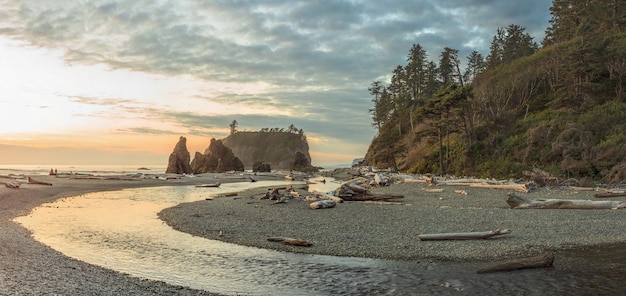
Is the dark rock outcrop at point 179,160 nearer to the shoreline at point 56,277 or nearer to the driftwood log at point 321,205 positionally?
the driftwood log at point 321,205

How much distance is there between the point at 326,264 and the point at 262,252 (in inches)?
100

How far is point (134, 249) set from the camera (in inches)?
500

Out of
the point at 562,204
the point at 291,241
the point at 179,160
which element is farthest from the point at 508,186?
the point at 179,160

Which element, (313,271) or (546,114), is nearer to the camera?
(313,271)

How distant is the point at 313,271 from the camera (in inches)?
387

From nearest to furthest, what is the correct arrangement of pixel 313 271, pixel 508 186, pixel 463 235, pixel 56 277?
pixel 56 277, pixel 313 271, pixel 463 235, pixel 508 186

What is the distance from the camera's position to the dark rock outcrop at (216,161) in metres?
109

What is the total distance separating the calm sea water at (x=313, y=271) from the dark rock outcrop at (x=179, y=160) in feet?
266

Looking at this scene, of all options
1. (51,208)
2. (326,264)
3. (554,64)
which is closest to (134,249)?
(326,264)

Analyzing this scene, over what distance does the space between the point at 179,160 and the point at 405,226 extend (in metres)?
86.5

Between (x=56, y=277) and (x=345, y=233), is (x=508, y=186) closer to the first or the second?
(x=345, y=233)

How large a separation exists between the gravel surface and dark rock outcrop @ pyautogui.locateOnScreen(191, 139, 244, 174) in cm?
Result: 8831

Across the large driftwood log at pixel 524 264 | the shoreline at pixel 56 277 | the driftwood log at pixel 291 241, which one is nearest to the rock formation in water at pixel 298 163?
the driftwood log at pixel 291 241

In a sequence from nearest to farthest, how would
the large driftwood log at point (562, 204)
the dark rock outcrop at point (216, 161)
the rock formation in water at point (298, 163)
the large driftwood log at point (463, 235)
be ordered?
the large driftwood log at point (463, 235), the large driftwood log at point (562, 204), the dark rock outcrop at point (216, 161), the rock formation in water at point (298, 163)
